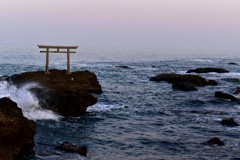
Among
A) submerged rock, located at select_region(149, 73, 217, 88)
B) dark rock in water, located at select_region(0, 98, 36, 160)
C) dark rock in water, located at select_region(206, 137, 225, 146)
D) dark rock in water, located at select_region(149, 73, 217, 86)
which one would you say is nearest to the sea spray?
dark rock in water, located at select_region(0, 98, 36, 160)

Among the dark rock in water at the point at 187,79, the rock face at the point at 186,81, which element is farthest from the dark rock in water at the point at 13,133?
the dark rock in water at the point at 187,79

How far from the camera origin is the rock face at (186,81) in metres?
43.1

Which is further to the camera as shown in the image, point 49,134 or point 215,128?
point 215,128

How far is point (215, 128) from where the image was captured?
23.5 metres

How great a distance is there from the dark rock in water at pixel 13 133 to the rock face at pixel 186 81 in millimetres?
29328

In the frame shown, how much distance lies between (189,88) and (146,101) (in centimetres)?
947

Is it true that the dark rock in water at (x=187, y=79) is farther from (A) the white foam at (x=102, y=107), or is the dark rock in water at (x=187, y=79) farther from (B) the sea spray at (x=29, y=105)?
(B) the sea spray at (x=29, y=105)

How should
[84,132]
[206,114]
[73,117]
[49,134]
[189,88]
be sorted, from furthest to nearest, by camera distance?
1. [189,88]
2. [206,114]
3. [73,117]
4. [84,132]
5. [49,134]

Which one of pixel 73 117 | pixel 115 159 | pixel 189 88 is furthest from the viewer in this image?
pixel 189 88

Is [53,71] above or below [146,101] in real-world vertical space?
above

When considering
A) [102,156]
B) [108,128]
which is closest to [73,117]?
[108,128]

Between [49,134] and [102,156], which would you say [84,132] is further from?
[102,156]

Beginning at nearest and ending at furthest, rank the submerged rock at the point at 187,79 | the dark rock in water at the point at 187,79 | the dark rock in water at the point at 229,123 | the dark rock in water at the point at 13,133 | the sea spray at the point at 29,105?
1. the dark rock in water at the point at 13,133
2. the dark rock in water at the point at 229,123
3. the sea spray at the point at 29,105
4. the submerged rock at the point at 187,79
5. the dark rock in water at the point at 187,79

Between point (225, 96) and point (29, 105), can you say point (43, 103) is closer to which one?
point (29, 105)
